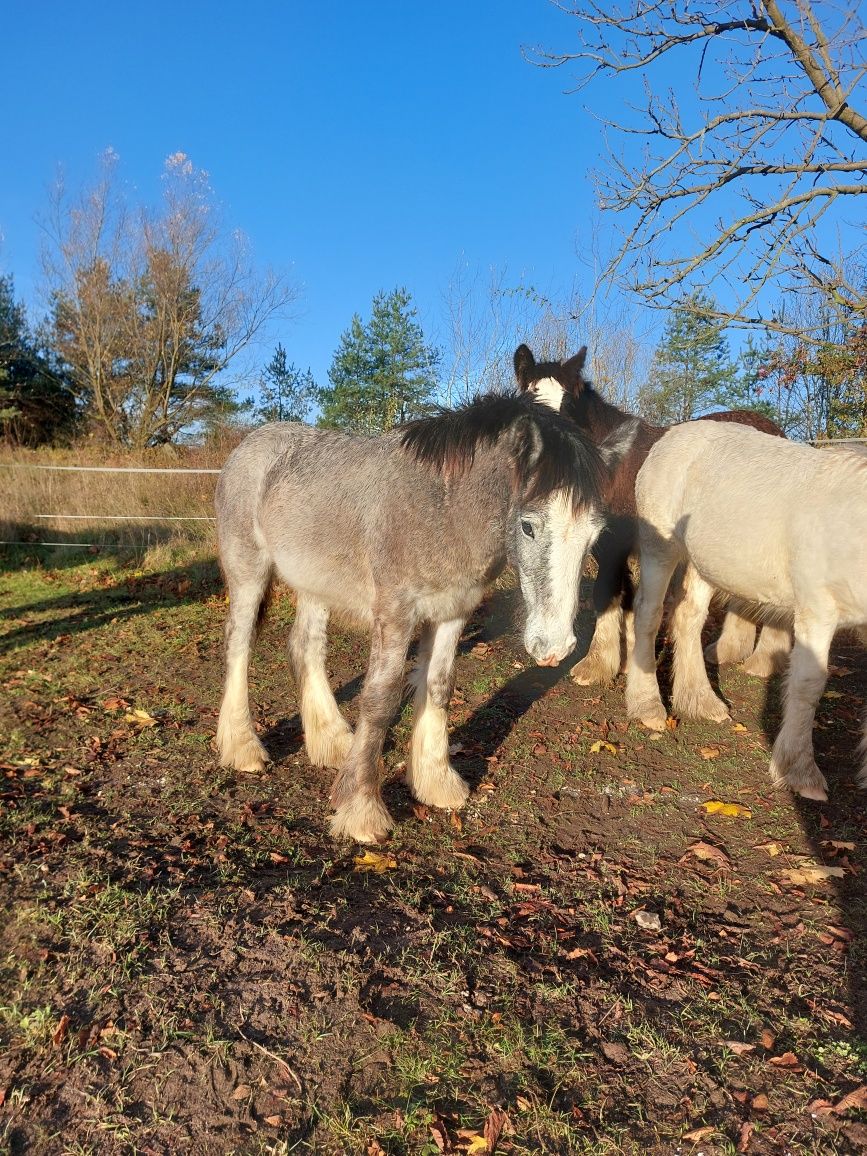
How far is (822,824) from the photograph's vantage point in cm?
387

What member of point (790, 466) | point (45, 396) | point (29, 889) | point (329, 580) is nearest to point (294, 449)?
point (329, 580)

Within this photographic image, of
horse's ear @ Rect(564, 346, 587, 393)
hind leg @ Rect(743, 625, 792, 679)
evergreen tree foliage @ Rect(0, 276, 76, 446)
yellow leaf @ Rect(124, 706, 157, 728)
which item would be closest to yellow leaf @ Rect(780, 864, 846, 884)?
hind leg @ Rect(743, 625, 792, 679)

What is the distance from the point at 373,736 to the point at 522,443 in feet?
5.84

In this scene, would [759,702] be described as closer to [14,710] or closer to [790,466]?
[790,466]

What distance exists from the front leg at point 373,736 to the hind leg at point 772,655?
13.8ft

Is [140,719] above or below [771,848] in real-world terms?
below

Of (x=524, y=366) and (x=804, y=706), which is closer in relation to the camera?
(x=804, y=706)

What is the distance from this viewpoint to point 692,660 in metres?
5.57

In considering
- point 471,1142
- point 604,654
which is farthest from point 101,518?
point 471,1142

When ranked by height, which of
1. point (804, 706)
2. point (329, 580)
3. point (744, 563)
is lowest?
point (804, 706)

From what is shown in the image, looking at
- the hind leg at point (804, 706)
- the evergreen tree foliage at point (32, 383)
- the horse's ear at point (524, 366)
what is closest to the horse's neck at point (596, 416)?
the horse's ear at point (524, 366)

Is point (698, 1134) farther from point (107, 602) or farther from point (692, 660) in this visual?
point (107, 602)

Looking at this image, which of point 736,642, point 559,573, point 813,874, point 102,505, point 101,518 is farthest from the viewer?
point 102,505

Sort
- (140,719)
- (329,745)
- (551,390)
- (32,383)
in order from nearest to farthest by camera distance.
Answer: (329,745), (140,719), (551,390), (32,383)
